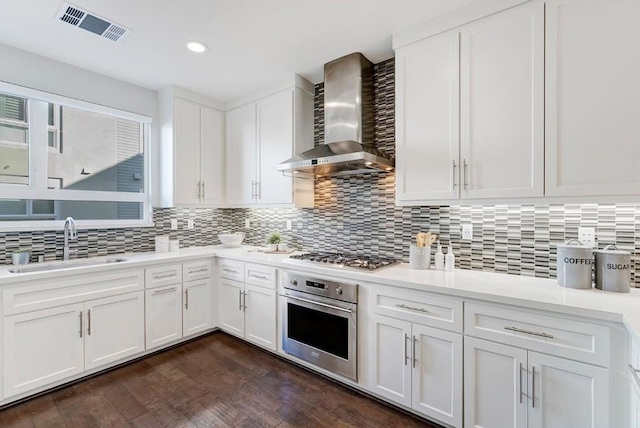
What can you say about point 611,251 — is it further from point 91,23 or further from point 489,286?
point 91,23

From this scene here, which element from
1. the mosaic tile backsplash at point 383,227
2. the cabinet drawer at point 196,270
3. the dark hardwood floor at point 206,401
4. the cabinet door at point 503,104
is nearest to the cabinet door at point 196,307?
the cabinet drawer at point 196,270

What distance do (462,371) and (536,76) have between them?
5.69 feet

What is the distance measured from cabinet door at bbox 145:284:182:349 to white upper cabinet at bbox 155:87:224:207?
929mm

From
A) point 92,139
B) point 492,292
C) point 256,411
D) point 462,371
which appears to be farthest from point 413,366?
point 92,139

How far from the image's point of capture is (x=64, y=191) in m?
2.72

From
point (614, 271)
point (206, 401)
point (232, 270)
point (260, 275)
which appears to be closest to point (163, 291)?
point (232, 270)

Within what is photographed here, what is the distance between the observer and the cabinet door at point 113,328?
234cm

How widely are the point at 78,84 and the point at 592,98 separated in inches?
153

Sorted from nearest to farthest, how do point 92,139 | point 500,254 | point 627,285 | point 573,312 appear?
point 573,312
point 627,285
point 500,254
point 92,139

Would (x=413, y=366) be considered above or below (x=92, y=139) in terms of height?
below

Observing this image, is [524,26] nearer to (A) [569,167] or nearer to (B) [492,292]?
(A) [569,167]

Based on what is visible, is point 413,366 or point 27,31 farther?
point 27,31

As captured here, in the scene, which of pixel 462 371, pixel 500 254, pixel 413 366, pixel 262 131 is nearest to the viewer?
pixel 462 371

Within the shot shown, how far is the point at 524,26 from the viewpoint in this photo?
5.70ft
